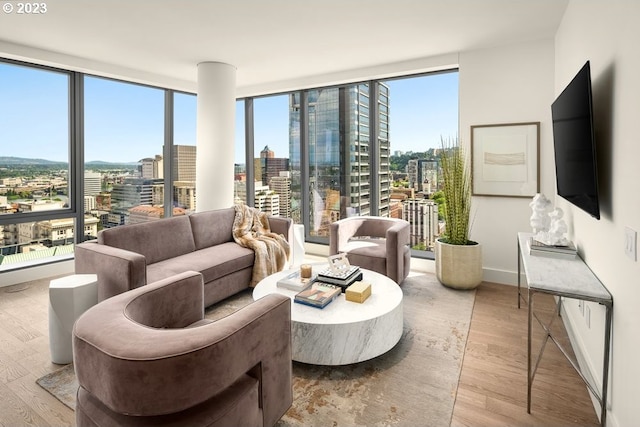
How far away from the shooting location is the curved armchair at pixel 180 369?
1.11m

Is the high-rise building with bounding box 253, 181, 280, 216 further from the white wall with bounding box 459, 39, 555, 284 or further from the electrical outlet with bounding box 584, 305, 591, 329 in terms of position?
the electrical outlet with bounding box 584, 305, 591, 329

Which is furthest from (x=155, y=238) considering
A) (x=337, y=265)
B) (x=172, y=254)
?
(x=337, y=265)

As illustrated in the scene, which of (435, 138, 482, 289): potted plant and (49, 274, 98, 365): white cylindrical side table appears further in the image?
(435, 138, 482, 289): potted plant

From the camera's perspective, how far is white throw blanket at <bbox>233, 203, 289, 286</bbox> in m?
3.53

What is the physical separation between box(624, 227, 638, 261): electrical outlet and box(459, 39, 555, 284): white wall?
2377mm

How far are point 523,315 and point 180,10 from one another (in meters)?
3.99

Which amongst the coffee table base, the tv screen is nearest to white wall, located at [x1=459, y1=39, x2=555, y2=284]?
the tv screen

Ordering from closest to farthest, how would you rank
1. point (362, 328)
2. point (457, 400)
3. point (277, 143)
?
point (457, 400)
point (362, 328)
point (277, 143)

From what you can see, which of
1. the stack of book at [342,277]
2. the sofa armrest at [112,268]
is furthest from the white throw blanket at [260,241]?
the sofa armrest at [112,268]

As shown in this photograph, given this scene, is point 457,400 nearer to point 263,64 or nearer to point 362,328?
point 362,328

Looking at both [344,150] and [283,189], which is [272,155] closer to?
[283,189]

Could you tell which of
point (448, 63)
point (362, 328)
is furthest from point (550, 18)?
point (362, 328)

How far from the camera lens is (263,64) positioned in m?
4.42

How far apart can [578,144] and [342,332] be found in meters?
1.79
